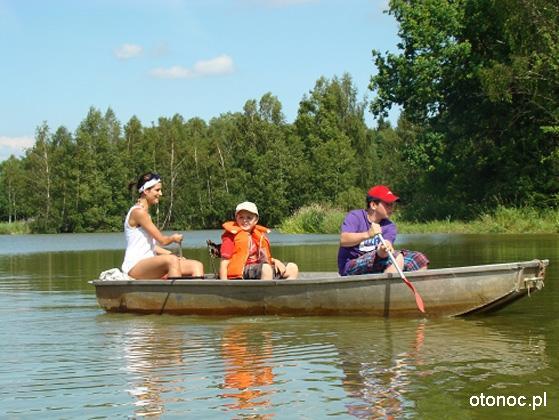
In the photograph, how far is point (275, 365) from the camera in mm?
7066

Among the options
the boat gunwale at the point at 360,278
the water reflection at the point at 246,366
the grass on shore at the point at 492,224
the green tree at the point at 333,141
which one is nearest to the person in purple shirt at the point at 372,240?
the boat gunwale at the point at 360,278

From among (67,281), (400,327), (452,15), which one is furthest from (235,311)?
(452,15)

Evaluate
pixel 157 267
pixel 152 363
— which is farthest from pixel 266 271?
pixel 152 363

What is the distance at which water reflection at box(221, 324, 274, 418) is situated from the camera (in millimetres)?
5930

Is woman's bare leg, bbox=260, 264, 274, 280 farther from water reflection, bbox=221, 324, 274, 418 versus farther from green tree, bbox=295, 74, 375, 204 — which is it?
green tree, bbox=295, 74, 375, 204

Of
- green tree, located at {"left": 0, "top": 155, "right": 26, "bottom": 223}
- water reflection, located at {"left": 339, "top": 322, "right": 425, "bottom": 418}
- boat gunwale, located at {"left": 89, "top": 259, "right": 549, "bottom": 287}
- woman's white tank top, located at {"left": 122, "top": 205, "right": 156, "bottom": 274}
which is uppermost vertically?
green tree, located at {"left": 0, "top": 155, "right": 26, "bottom": 223}

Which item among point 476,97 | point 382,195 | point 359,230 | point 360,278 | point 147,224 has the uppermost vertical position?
point 476,97

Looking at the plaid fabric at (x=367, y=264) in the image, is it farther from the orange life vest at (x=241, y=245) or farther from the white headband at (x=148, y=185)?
the white headband at (x=148, y=185)

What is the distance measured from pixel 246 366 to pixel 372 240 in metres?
3.07

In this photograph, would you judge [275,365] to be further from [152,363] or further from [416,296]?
[416,296]

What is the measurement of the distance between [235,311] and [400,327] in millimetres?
1977

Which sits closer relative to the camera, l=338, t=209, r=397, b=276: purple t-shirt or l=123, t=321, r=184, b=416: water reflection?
l=123, t=321, r=184, b=416: water reflection

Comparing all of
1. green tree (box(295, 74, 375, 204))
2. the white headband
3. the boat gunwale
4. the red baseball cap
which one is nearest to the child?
the boat gunwale

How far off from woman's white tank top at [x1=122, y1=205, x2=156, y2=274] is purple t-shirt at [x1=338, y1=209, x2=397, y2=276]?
7.23 ft
